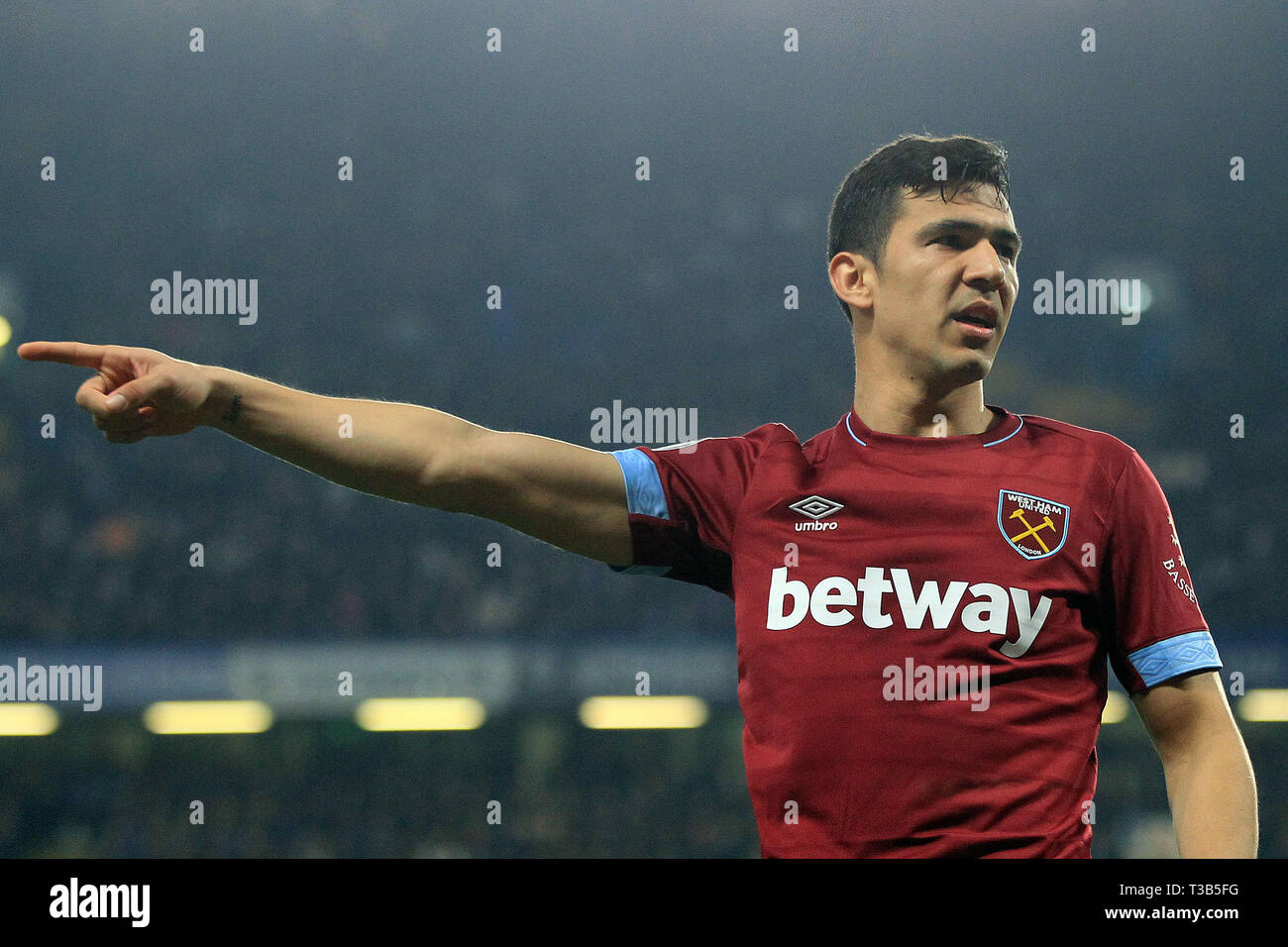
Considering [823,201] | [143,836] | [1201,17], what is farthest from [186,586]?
[1201,17]

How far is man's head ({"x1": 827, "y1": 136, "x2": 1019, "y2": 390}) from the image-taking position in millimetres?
2879

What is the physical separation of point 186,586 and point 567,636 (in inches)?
157

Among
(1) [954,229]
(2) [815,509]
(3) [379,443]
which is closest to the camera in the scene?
(3) [379,443]

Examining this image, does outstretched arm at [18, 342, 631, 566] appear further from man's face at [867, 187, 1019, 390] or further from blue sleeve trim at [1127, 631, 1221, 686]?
blue sleeve trim at [1127, 631, 1221, 686]

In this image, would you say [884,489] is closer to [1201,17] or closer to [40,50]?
[1201,17]

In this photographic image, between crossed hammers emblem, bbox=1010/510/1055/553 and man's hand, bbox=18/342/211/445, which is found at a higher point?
man's hand, bbox=18/342/211/445

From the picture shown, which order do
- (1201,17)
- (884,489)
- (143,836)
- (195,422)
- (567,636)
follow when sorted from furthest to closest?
(1201,17) < (567,636) < (143,836) < (884,489) < (195,422)

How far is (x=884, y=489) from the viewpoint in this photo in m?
2.81

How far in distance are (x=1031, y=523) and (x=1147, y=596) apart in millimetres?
296

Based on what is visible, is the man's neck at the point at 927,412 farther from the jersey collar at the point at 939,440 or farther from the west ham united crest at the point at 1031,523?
the west ham united crest at the point at 1031,523

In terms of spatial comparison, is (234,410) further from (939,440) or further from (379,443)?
(939,440)

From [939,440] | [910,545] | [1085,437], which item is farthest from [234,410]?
[1085,437]

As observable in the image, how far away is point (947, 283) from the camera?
2.88 meters

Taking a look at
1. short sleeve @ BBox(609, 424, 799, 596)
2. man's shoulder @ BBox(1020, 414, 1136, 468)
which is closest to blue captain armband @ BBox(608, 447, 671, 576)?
short sleeve @ BBox(609, 424, 799, 596)
